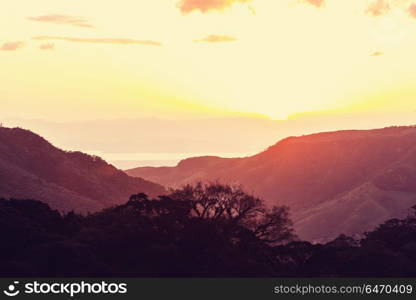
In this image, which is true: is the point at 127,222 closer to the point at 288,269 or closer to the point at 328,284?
the point at 288,269

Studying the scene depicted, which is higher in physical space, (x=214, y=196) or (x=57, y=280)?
(x=214, y=196)

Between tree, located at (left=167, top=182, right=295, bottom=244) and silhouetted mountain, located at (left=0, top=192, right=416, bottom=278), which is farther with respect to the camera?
tree, located at (left=167, top=182, right=295, bottom=244)

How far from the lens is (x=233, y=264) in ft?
361

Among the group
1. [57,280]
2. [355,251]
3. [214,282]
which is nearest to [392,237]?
[355,251]

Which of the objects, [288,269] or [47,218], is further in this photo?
[47,218]

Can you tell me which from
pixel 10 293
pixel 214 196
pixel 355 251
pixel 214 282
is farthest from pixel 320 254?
pixel 10 293

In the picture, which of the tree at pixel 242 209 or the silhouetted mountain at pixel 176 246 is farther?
the tree at pixel 242 209

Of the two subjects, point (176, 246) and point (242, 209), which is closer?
point (176, 246)

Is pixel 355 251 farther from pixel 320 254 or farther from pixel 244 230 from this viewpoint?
pixel 244 230

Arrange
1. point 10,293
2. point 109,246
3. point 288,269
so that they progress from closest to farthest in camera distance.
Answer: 1. point 10,293
2. point 109,246
3. point 288,269

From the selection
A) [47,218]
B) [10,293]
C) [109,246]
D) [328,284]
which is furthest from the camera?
[47,218]

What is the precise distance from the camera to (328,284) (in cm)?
9750

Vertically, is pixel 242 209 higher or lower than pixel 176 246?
higher

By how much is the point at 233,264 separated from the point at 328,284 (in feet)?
48.8
